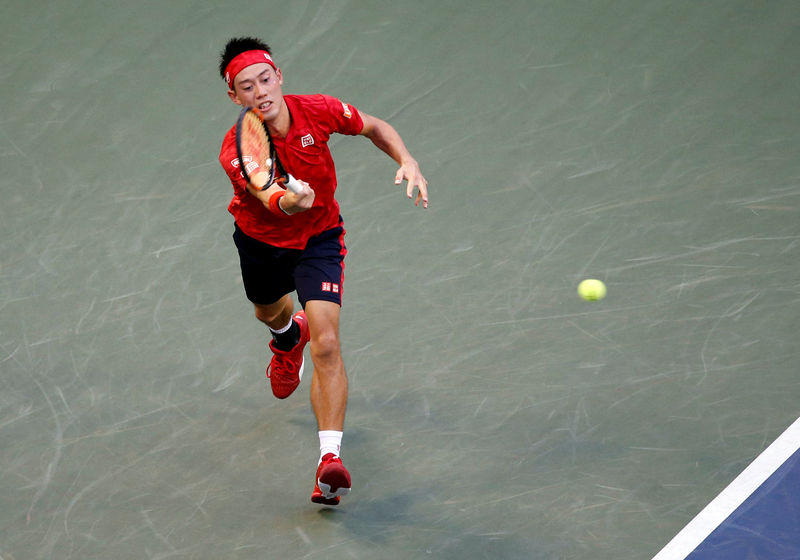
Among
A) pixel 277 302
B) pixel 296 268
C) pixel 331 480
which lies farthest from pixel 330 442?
pixel 277 302

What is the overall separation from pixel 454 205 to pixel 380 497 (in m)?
2.61

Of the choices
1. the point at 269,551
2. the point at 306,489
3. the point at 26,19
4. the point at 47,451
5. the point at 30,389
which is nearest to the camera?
the point at 269,551

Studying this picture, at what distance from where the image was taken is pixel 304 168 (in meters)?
4.82

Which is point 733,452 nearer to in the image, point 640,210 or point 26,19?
point 640,210

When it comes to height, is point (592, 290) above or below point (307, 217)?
below

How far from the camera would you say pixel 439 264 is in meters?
6.36

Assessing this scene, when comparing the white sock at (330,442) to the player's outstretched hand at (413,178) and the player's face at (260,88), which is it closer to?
the player's outstretched hand at (413,178)

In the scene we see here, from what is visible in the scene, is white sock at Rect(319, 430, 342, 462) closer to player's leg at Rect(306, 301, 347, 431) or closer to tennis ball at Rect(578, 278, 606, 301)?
player's leg at Rect(306, 301, 347, 431)

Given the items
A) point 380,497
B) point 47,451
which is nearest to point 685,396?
point 380,497

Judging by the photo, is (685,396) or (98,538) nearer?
(98,538)

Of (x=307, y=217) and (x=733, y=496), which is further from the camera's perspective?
(x=307, y=217)

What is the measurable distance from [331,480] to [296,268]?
3.40 feet

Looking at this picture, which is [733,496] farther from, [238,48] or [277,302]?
[238,48]

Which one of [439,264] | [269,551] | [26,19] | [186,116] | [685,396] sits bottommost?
[269,551]
